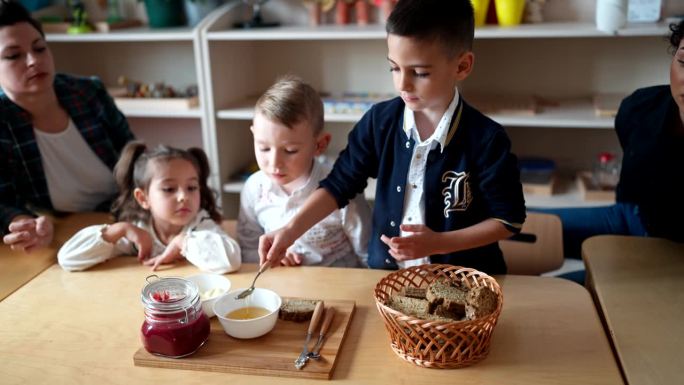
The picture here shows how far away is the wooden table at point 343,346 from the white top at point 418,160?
0.53 feet

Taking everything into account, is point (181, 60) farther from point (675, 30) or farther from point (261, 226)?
point (675, 30)

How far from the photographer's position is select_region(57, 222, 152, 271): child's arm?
59.2 inches

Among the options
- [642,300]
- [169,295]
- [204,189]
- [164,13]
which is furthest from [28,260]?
[164,13]

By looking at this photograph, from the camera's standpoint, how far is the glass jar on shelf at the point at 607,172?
2637 mm

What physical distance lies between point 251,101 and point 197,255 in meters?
1.60

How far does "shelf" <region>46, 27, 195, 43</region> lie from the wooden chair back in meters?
1.64

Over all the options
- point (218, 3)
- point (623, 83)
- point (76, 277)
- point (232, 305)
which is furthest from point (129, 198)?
point (623, 83)

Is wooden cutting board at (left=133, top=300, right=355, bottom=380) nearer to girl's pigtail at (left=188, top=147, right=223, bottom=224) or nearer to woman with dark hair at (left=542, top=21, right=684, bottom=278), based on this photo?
girl's pigtail at (left=188, top=147, right=223, bottom=224)

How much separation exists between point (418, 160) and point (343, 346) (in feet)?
1.54

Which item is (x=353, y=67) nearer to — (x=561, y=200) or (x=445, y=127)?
(x=561, y=200)

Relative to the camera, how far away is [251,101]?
9.81 ft

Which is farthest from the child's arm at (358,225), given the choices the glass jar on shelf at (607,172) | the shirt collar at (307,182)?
the glass jar on shelf at (607,172)

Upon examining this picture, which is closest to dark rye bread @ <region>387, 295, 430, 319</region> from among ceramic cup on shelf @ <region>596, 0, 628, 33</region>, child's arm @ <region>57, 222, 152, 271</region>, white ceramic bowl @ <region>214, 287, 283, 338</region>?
white ceramic bowl @ <region>214, 287, 283, 338</region>

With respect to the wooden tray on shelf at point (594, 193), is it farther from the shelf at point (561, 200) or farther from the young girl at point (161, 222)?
the young girl at point (161, 222)
